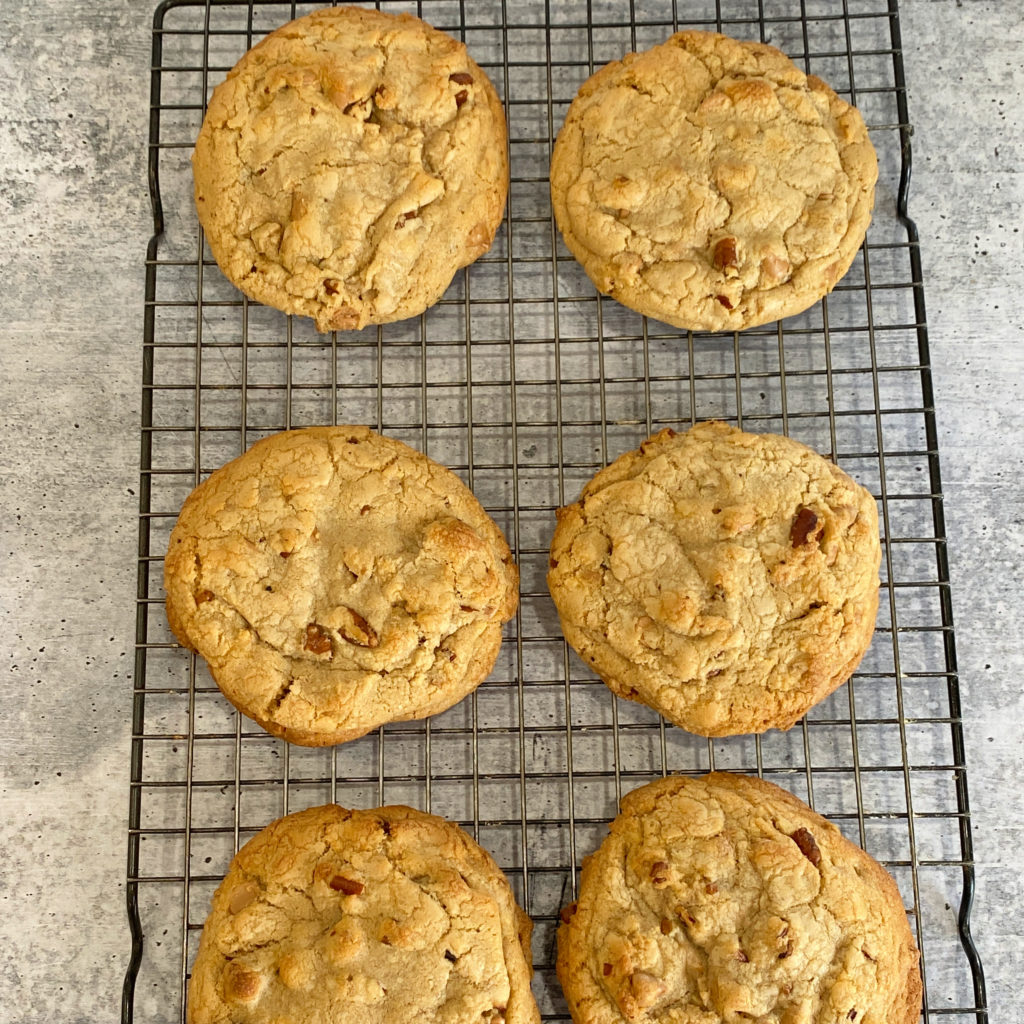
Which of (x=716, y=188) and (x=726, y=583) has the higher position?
(x=716, y=188)

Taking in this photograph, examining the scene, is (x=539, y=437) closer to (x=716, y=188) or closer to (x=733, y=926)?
(x=716, y=188)

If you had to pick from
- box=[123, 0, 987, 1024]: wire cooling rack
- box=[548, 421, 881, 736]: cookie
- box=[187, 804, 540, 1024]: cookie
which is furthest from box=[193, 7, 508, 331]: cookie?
box=[187, 804, 540, 1024]: cookie

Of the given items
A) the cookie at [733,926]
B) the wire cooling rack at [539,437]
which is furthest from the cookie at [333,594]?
the cookie at [733,926]

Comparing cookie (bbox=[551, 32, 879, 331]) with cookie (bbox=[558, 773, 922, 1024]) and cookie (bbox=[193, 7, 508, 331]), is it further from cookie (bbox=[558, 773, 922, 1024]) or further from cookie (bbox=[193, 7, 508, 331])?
cookie (bbox=[558, 773, 922, 1024])

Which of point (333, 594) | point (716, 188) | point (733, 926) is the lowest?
point (733, 926)

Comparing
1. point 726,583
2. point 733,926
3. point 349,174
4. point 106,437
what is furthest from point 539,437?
point 733,926

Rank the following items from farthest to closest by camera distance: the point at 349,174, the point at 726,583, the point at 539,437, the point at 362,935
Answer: the point at 539,437 → the point at 349,174 → the point at 726,583 → the point at 362,935
